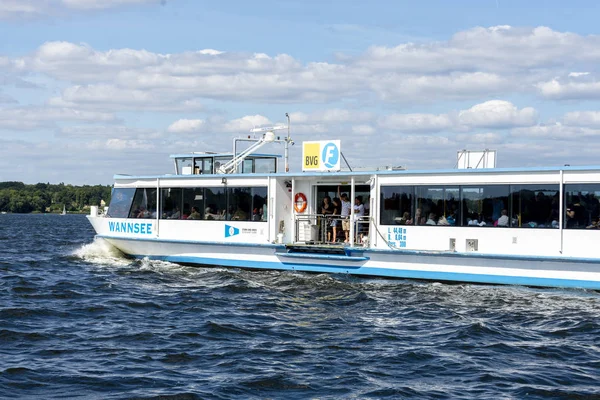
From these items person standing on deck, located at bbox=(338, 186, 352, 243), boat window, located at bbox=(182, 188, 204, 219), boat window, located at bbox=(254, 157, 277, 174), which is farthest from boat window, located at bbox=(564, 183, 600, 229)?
boat window, located at bbox=(182, 188, 204, 219)

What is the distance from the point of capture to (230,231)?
22.0 meters

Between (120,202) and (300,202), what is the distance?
6.68 m

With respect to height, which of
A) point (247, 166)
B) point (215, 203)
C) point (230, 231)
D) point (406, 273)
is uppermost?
point (247, 166)

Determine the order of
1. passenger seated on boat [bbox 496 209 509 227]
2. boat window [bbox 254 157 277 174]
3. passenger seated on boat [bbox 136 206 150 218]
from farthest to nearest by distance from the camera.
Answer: passenger seated on boat [bbox 136 206 150 218]
boat window [bbox 254 157 277 174]
passenger seated on boat [bbox 496 209 509 227]

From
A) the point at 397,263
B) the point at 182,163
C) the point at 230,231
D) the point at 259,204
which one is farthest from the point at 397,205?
the point at 182,163

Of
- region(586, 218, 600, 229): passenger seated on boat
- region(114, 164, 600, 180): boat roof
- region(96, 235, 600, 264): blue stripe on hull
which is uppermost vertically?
region(114, 164, 600, 180): boat roof

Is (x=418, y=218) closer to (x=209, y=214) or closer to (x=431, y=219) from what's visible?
(x=431, y=219)

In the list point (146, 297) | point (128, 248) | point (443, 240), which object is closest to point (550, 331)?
point (443, 240)

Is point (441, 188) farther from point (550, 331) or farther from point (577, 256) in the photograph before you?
point (550, 331)

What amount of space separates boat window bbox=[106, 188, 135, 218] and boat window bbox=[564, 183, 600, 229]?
13722mm

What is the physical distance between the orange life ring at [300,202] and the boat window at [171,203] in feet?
12.5

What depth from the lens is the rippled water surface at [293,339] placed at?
32.9 ft

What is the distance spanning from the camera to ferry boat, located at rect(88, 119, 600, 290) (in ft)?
57.3

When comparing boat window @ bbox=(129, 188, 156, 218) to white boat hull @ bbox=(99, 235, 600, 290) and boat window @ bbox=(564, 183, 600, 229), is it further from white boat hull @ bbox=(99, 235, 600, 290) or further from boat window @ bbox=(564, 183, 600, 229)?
boat window @ bbox=(564, 183, 600, 229)
